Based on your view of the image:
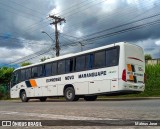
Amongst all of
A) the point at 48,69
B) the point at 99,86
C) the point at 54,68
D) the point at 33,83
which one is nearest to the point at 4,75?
the point at 33,83

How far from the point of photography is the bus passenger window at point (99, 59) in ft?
60.2

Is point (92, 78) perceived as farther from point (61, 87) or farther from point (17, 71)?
point (17, 71)

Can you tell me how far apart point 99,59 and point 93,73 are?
0.94m

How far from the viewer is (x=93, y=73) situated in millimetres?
18922

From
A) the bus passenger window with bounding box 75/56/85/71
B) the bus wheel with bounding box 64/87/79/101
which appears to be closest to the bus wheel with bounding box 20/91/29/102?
the bus wheel with bounding box 64/87/79/101

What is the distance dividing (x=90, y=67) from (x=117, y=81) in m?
2.39

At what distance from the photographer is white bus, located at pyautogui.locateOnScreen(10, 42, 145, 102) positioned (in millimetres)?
17547

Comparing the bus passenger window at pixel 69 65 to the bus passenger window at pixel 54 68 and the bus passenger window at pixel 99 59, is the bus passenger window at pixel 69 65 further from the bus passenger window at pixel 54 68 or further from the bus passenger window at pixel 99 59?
the bus passenger window at pixel 99 59

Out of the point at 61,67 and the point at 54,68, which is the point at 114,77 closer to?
the point at 61,67

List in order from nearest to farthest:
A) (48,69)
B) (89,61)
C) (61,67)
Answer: (89,61), (61,67), (48,69)

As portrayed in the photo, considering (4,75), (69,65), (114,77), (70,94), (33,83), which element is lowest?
(70,94)

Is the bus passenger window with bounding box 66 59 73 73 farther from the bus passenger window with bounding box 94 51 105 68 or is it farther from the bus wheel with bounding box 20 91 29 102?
the bus wheel with bounding box 20 91 29 102

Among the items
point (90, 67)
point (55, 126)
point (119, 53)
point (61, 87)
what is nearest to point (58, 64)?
point (61, 87)

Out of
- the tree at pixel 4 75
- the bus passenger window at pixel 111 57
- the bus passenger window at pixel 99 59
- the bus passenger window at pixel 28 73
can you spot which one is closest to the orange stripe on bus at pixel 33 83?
the bus passenger window at pixel 28 73
